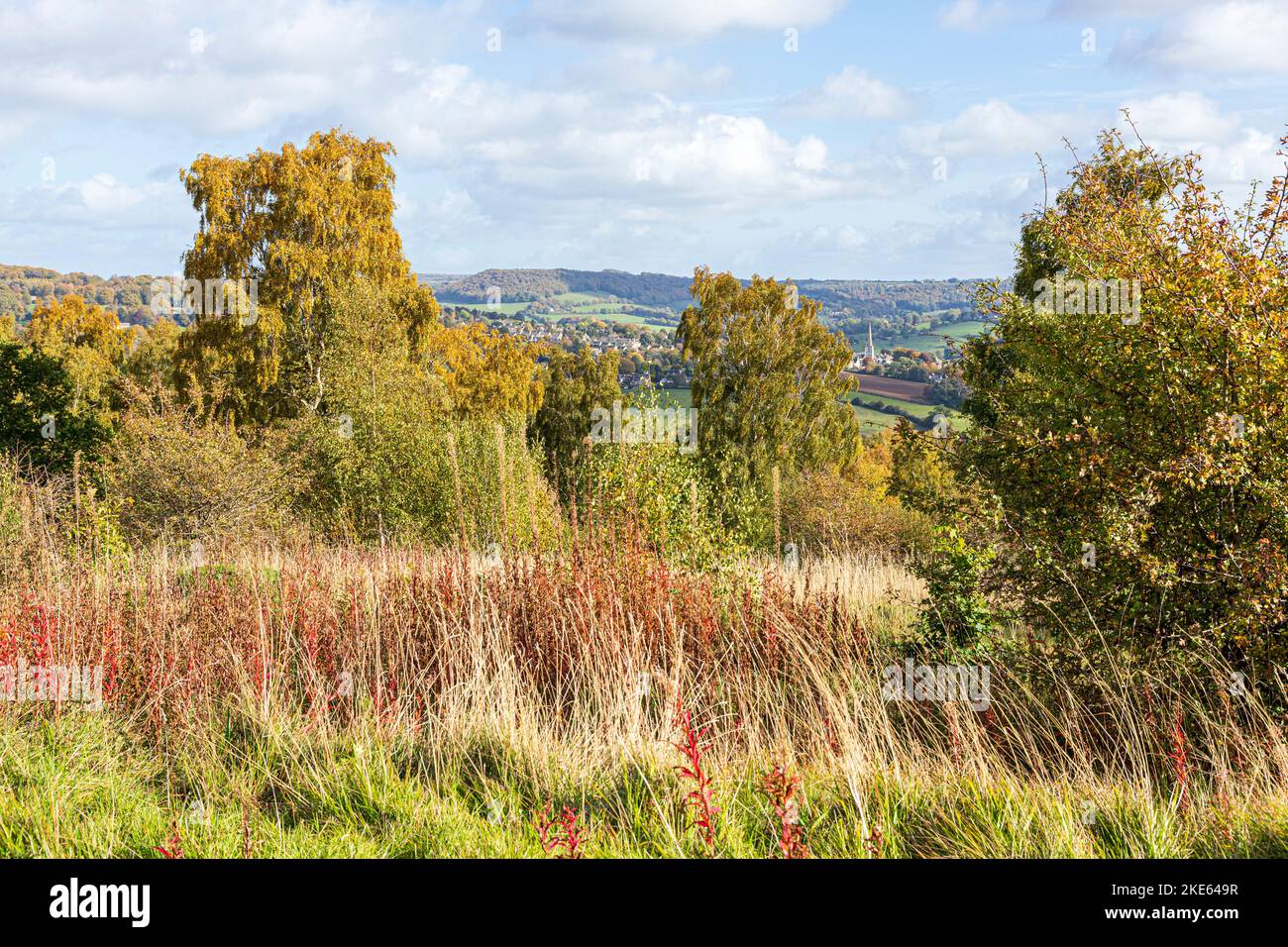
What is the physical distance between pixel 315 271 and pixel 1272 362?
26953 millimetres

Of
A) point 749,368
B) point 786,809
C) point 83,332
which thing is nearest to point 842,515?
point 749,368

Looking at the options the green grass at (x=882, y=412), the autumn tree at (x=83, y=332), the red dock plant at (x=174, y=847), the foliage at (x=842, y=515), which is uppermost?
the autumn tree at (x=83, y=332)

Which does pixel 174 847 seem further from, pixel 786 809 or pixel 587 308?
pixel 587 308

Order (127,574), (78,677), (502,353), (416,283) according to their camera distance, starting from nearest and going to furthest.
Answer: (78,677) < (127,574) < (416,283) < (502,353)

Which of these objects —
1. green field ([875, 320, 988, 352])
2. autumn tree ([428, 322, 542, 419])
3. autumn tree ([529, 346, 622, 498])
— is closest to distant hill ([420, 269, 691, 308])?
green field ([875, 320, 988, 352])

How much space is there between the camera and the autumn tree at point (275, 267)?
27.7 meters

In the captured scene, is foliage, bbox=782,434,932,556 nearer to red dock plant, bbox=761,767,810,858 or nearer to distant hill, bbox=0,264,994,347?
red dock plant, bbox=761,767,810,858

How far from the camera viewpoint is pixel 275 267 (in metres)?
28.5

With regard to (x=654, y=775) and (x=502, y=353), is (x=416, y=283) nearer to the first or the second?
(x=502, y=353)

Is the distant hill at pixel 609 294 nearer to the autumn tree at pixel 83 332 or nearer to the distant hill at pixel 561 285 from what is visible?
the distant hill at pixel 561 285

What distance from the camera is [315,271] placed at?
1108 inches

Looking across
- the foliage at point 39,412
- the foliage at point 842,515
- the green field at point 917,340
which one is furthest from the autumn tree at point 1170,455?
the green field at point 917,340
